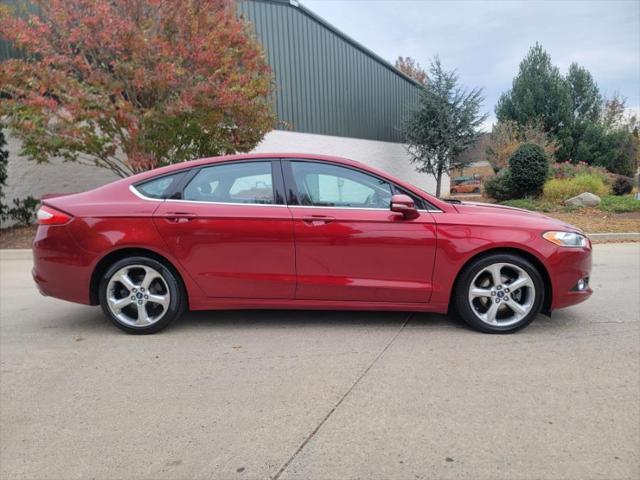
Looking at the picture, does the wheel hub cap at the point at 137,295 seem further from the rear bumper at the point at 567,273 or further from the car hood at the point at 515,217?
the rear bumper at the point at 567,273

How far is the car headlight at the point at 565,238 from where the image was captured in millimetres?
4055

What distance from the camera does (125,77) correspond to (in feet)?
30.1

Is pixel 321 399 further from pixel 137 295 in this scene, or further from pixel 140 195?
pixel 140 195

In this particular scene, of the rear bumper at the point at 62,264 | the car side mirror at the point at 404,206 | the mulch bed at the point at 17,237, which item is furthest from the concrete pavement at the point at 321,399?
the mulch bed at the point at 17,237

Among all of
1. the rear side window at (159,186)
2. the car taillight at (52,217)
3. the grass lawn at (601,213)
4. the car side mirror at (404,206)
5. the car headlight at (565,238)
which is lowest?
the grass lawn at (601,213)

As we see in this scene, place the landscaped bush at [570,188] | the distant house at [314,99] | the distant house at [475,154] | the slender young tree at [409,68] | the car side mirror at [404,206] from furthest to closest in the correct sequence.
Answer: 1. the slender young tree at [409,68]
2. the distant house at [475,154]
3. the landscaped bush at [570,188]
4. the distant house at [314,99]
5. the car side mirror at [404,206]

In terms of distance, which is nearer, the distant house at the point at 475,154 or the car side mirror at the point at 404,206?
the car side mirror at the point at 404,206

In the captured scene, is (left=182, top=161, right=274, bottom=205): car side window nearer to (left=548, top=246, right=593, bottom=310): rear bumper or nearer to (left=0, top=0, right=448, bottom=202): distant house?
(left=548, top=246, right=593, bottom=310): rear bumper

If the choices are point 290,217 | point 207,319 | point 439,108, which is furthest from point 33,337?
point 439,108

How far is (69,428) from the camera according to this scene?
8.91 ft

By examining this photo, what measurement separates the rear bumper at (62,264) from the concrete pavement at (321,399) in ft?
1.39

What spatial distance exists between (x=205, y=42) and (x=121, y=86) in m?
1.78

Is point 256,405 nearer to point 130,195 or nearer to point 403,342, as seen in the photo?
point 403,342

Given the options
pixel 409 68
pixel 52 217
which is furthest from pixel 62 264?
pixel 409 68
